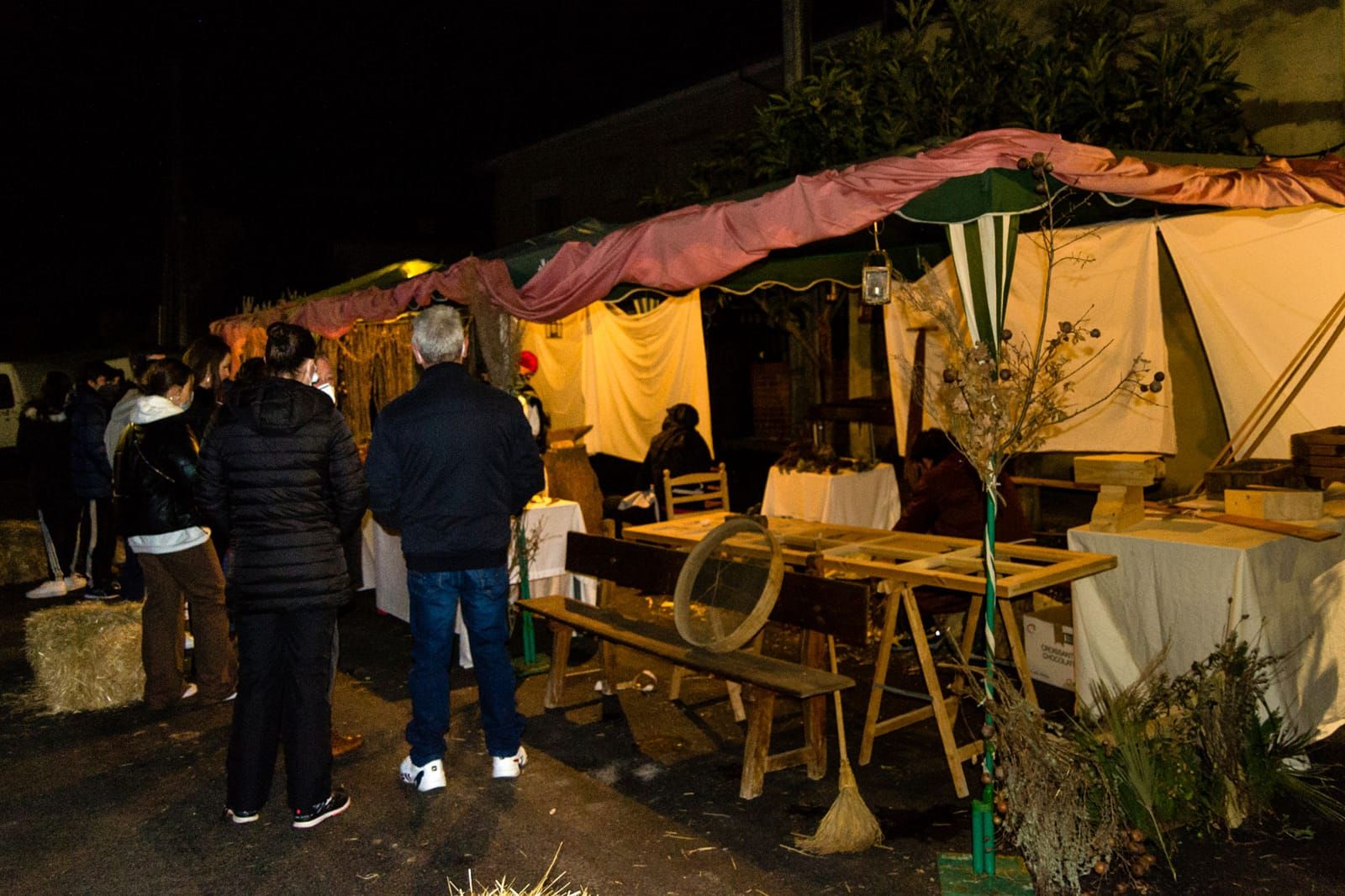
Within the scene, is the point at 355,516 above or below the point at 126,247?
below

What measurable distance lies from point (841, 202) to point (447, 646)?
2.48 meters

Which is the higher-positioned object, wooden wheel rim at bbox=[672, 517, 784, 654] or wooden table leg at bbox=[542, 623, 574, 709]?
wooden wheel rim at bbox=[672, 517, 784, 654]

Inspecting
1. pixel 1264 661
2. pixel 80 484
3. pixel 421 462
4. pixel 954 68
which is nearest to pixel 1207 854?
pixel 1264 661

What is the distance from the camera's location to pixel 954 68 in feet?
18.1

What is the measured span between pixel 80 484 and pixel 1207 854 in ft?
27.1

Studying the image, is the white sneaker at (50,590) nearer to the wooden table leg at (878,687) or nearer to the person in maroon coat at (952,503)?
the person in maroon coat at (952,503)

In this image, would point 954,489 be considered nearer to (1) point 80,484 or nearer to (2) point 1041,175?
(2) point 1041,175

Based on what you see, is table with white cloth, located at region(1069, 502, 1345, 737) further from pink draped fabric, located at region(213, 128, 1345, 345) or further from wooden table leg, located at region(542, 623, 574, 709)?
wooden table leg, located at region(542, 623, 574, 709)

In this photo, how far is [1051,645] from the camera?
17.8 ft

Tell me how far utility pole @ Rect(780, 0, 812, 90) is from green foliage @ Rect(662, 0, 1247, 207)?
221 cm

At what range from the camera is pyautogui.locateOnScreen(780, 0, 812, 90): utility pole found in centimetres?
838

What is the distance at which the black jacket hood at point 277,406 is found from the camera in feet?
12.9

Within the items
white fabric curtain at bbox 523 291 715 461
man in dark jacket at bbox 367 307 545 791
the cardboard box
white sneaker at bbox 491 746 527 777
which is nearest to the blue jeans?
man in dark jacket at bbox 367 307 545 791

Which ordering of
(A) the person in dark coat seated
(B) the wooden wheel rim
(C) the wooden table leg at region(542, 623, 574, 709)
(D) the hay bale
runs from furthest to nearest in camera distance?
(D) the hay bale
(A) the person in dark coat seated
(C) the wooden table leg at region(542, 623, 574, 709)
(B) the wooden wheel rim
